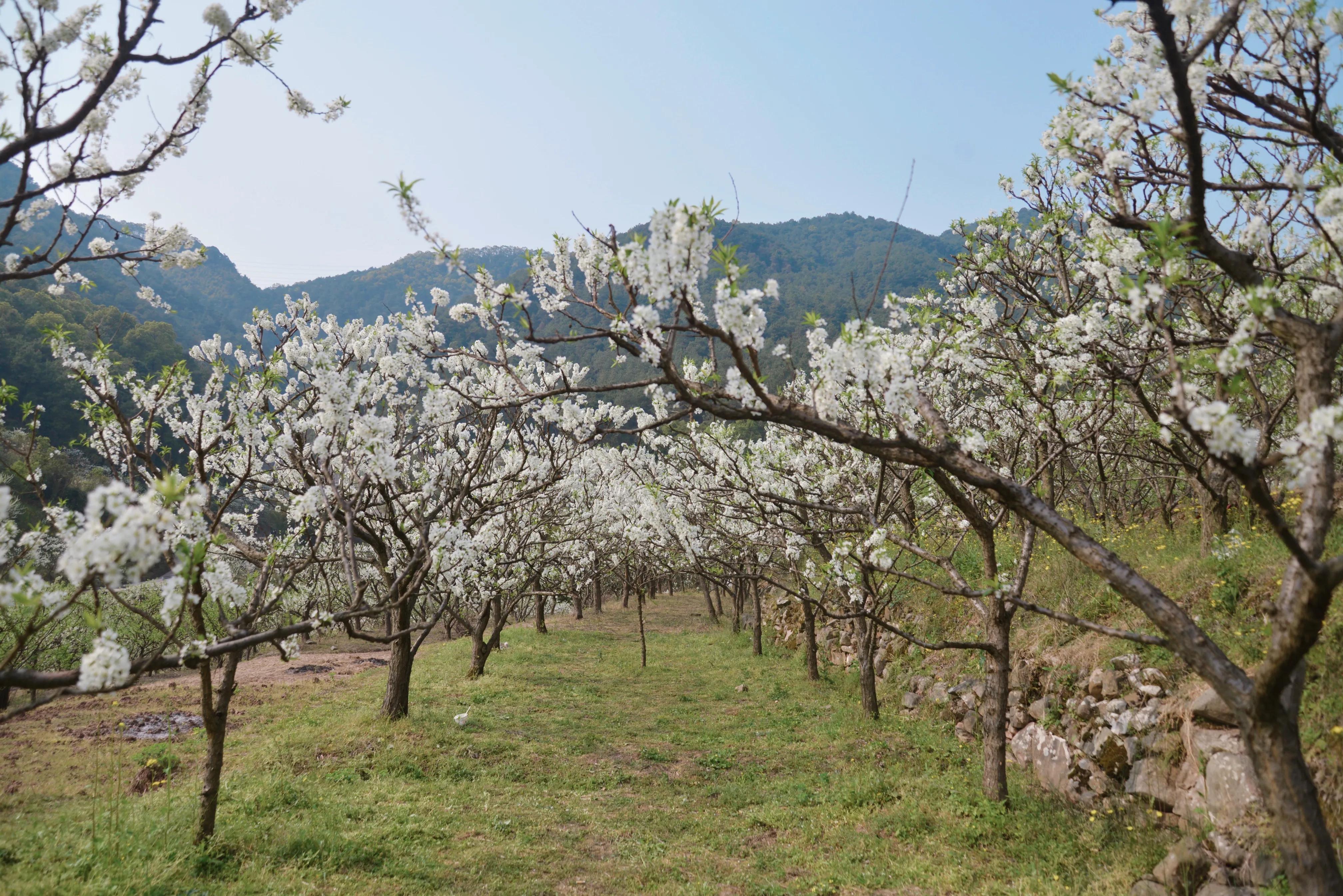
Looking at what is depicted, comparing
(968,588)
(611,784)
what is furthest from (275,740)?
(968,588)

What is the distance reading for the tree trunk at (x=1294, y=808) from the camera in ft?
11.1

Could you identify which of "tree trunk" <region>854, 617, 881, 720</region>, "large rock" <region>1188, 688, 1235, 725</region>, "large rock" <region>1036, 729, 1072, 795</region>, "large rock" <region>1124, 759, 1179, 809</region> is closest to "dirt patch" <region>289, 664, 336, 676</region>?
"tree trunk" <region>854, 617, 881, 720</region>

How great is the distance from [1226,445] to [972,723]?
9.17 meters

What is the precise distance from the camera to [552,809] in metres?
8.95

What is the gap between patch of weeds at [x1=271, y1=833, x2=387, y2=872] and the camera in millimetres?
6789

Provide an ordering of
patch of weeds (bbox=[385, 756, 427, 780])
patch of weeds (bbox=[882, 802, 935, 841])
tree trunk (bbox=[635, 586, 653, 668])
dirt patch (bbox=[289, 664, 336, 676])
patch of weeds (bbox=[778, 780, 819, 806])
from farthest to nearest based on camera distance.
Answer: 1. dirt patch (bbox=[289, 664, 336, 676])
2. tree trunk (bbox=[635, 586, 653, 668])
3. patch of weeds (bbox=[385, 756, 427, 780])
4. patch of weeds (bbox=[778, 780, 819, 806])
5. patch of weeds (bbox=[882, 802, 935, 841])

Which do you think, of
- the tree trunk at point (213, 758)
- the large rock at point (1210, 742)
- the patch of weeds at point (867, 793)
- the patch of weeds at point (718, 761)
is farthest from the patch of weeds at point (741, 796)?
the tree trunk at point (213, 758)

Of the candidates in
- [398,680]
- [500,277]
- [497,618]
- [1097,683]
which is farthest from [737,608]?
[500,277]

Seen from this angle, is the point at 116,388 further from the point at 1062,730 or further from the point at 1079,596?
the point at 1079,596

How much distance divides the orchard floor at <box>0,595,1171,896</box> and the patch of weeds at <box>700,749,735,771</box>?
33 millimetres

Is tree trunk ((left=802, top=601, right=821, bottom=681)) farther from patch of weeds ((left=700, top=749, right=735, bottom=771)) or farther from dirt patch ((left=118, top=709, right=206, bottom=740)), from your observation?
dirt patch ((left=118, top=709, right=206, bottom=740))

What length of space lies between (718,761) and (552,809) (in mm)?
3398

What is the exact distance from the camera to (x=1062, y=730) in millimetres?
8438

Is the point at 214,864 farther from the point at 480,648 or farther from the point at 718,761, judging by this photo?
the point at 480,648
